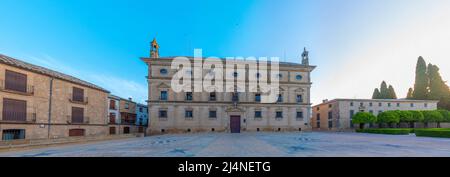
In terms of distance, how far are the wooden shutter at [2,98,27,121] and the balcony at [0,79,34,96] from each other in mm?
784

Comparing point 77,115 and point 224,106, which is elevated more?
point 224,106

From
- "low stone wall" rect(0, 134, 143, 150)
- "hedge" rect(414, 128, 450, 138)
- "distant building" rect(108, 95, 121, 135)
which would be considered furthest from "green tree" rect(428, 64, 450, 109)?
"distant building" rect(108, 95, 121, 135)

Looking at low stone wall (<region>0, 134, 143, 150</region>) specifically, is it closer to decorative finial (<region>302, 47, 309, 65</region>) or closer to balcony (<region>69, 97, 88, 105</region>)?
balcony (<region>69, 97, 88, 105</region>)

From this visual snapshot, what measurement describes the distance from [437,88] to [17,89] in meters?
76.1

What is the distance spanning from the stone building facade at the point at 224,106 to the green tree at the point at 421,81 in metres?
36.4

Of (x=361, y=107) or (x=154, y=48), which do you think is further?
(x=361, y=107)

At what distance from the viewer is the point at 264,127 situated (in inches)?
1319

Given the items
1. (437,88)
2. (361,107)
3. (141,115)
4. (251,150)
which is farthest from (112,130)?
(437,88)

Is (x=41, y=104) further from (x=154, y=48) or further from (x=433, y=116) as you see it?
(x=433, y=116)

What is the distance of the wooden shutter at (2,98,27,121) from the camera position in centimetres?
1670

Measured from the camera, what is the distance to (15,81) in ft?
57.2

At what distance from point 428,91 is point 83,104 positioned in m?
72.7

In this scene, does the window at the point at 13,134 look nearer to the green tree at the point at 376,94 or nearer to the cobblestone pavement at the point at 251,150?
the cobblestone pavement at the point at 251,150
